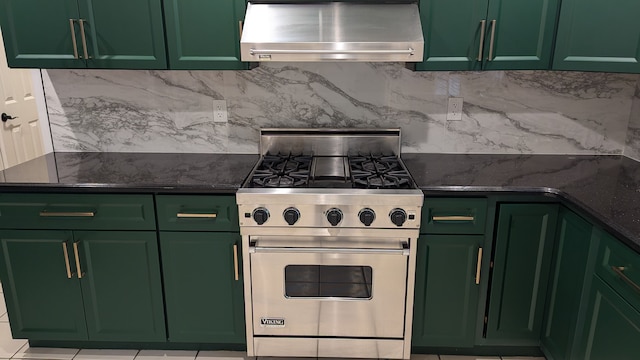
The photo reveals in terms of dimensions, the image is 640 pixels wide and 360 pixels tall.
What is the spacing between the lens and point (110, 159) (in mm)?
2484

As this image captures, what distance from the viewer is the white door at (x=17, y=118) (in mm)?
3693

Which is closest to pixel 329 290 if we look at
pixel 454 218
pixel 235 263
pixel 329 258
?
pixel 329 258

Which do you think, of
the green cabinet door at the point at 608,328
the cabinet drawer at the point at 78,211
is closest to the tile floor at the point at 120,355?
the green cabinet door at the point at 608,328

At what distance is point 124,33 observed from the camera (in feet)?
7.11

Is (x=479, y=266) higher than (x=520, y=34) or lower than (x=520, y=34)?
lower

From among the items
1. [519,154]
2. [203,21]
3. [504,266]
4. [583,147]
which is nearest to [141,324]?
[203,21]

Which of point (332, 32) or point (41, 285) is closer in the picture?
point (332, 32)

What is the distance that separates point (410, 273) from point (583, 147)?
4.40 ft

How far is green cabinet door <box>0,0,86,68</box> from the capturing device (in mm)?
2137

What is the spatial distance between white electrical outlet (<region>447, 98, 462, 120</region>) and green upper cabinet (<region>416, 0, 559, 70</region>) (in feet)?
1.19

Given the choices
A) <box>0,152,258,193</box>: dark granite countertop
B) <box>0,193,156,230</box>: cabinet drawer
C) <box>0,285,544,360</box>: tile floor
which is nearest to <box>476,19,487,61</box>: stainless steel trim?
<box>0,152,258,193</box>: dark granite countertop

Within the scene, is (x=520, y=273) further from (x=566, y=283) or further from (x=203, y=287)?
(x=203, y=287)

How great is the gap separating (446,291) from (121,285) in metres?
1.55

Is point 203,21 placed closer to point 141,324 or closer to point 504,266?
point 141,324
